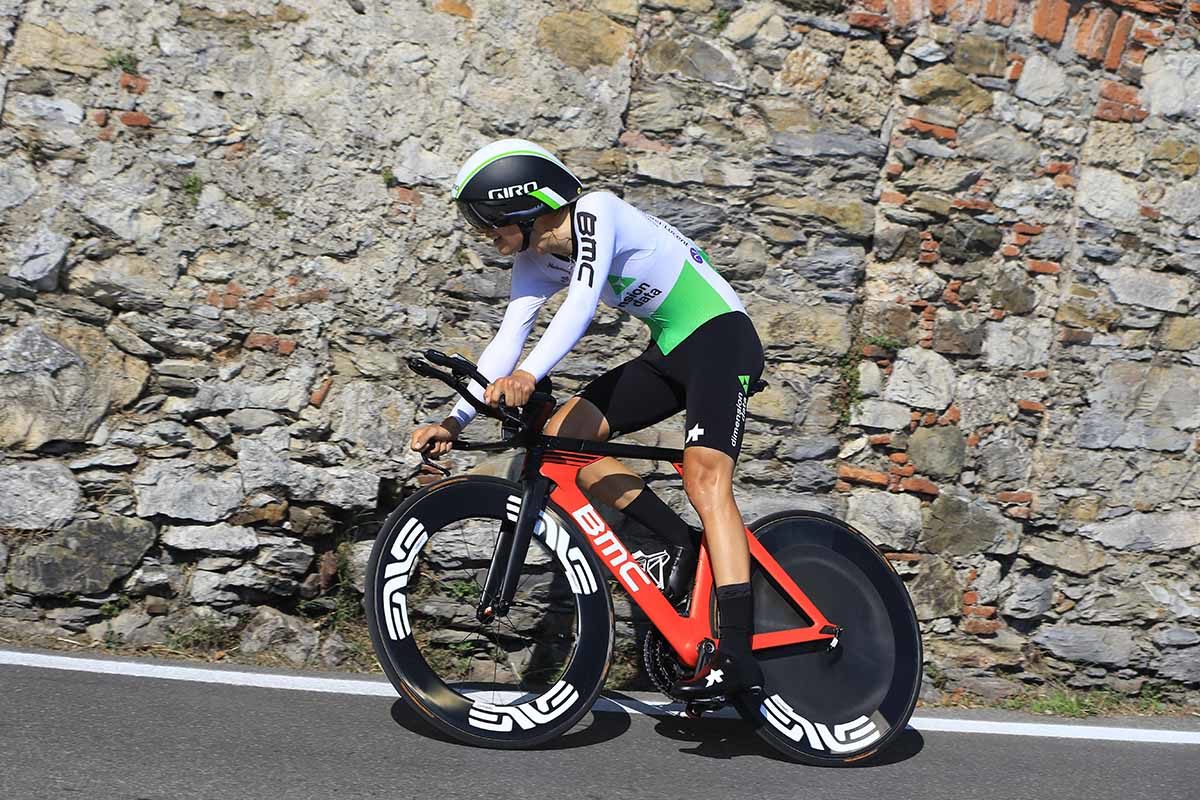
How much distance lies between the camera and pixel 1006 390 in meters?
6.12

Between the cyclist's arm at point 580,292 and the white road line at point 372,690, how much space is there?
63.3 inches

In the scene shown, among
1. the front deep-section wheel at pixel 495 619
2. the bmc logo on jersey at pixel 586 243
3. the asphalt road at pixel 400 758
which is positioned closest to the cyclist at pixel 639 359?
the bmc logo on jersey at pixel 586 243

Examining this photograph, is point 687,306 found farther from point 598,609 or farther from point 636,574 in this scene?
point 598,609

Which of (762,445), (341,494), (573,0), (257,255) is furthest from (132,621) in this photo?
(573,0)

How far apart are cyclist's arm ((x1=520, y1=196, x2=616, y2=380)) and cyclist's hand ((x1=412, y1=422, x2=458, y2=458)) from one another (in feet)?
1.51

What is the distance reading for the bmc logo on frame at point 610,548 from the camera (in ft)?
14.2

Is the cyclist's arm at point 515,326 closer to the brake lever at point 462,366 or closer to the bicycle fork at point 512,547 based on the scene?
the brake lever at point 462,366

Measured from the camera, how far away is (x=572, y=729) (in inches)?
169

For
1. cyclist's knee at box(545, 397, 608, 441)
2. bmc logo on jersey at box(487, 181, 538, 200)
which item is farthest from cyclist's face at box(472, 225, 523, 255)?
cyclist's knee at box(545, 397, 608, 441)

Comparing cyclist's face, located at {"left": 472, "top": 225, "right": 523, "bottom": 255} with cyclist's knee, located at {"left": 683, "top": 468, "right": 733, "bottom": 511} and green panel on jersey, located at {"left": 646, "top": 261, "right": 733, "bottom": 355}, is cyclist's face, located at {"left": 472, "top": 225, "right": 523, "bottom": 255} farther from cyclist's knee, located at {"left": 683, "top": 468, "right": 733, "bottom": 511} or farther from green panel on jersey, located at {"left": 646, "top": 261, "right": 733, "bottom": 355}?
cyclist's knee, located at {"left": 683, "top": 468, "right": 733, "bottom": 511}

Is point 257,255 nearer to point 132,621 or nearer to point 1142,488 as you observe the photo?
point 132,621

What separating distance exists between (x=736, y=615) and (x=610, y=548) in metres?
0.53

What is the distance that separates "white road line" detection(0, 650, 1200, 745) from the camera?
4.63 meters

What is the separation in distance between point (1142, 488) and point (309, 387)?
14.5ft
